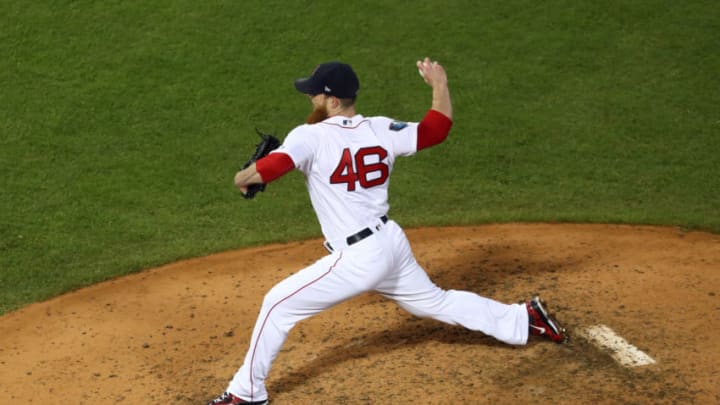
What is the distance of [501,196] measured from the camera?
867 cm

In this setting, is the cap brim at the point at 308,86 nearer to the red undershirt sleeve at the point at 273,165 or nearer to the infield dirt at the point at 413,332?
the red undershirt sleeve at the point at 273,165

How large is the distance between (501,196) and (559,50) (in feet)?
9.72

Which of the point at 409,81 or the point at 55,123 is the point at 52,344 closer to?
the point at 55,123

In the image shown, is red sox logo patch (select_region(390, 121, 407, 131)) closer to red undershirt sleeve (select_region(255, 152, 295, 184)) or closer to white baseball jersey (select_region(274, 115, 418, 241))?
white baseball jersey (select_region(274, 115, 418, 241))

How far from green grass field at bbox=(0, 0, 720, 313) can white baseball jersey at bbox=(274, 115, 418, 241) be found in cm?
300

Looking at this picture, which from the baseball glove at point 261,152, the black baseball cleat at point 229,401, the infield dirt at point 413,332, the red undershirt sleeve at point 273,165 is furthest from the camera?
the infield dirt at point 413,332

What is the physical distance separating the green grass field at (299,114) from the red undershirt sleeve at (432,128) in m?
2.90

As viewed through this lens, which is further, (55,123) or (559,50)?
(559,50)

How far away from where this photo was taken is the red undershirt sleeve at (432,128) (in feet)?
17.4

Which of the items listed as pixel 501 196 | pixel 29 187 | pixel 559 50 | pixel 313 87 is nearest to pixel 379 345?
pixel 313 87

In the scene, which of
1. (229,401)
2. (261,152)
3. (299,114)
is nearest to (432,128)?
(261,152)

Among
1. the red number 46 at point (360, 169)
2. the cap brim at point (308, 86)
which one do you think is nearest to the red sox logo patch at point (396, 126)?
the red number 46 at point (360, 169)

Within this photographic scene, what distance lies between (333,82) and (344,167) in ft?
1.50

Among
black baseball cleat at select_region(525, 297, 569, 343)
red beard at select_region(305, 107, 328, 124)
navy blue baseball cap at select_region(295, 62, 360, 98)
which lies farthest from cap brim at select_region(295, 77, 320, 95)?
black baseball cleat at select_region(525, 297, 569, 343)
